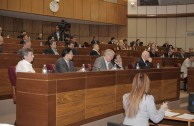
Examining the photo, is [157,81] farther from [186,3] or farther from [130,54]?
[186,3]

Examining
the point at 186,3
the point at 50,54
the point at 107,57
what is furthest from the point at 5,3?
the point at 186,3

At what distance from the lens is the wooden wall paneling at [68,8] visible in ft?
50.7

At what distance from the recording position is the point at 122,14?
18.8 meters

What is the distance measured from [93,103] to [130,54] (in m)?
7.92

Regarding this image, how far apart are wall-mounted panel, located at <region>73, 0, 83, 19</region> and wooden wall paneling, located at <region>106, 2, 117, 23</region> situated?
6.99 ft

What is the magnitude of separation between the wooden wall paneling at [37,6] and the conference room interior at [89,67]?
4 cm

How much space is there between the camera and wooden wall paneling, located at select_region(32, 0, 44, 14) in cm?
1382

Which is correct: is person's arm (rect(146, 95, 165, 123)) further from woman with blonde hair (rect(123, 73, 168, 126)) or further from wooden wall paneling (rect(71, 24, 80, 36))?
wooden wall paneling (rect(71, 24, 80, 36))

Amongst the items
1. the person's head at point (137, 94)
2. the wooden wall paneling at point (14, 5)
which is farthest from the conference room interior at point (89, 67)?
the person's head at point (137, 94)

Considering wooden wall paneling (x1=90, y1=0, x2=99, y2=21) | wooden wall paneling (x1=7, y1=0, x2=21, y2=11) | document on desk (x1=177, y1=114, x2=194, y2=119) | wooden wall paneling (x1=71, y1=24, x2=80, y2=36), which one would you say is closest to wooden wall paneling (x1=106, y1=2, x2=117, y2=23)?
wooden wall paneling (x1=90, y1=0, x2=99, y2=21)

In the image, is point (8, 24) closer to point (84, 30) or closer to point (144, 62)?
point (84, 30)

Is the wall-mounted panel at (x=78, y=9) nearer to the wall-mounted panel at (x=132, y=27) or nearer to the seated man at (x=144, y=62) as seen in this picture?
the wall-mounted panel at (x=132, y=27)

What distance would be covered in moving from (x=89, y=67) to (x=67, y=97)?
2.48 meters

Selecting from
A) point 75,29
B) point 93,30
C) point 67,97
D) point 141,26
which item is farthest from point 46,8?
point 67,97
